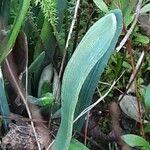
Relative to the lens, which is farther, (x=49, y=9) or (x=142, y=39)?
(x=142, y=39)

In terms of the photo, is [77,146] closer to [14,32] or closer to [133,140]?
[133,140]

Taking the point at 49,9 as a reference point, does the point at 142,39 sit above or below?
below

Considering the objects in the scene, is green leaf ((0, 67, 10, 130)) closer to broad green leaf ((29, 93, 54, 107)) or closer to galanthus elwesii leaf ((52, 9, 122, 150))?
broad green leaf ((29, 93, 54, 107))

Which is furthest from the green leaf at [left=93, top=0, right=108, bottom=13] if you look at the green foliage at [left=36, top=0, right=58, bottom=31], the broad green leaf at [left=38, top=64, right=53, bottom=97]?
the broad green leaf at [left=38, top=64, right=53, bottom=97]

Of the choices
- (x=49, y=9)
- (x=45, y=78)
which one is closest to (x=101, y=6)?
(x=49, y=9)

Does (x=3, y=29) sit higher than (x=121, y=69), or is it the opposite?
(x=3, y=29)

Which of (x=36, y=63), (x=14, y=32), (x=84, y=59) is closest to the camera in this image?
(x=84, y=59)

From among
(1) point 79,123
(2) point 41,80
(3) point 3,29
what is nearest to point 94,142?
(1) point 79,123

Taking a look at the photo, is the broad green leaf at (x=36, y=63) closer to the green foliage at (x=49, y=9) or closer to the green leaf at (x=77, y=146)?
the green foliage at (x=49, y=9)

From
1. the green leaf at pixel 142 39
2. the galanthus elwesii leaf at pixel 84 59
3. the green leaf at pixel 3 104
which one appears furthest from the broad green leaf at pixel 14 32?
the green leaf at pixel 142 39

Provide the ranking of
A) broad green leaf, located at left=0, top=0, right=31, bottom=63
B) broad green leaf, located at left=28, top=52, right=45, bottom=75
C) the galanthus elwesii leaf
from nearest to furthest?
the galanthus elwesii leaf → broad green leaf, located at left=0, top=0, right=31, bottom=63 → broad green leaf, located at left=28, top=52, right=45, bottom=75

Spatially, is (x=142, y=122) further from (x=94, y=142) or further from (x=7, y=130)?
(x=7, y=130)
